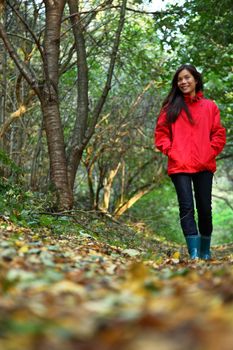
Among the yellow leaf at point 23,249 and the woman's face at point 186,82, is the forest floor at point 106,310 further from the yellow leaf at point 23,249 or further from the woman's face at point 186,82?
the woman's face at point 186,82

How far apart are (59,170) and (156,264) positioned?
3.34 metres

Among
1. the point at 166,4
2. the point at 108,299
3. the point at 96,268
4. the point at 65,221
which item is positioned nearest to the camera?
the point at 108,299

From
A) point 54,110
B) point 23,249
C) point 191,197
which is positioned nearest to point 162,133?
point 191,197

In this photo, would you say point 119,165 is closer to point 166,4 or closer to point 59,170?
point 166,4

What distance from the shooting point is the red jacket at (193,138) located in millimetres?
5570

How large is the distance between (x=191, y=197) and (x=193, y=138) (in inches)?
23.4

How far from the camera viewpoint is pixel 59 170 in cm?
693

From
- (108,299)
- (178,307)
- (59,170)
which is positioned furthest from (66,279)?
(59,170)

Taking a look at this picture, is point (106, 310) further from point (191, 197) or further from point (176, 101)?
point (176, 101)

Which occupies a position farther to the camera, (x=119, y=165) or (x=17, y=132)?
(x=119, y=165)

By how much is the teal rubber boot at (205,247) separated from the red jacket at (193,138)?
750mm

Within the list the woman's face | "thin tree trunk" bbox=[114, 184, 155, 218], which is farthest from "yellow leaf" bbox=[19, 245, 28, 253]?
"thin tree trunk" bbox=[114, 184, 155, 218]

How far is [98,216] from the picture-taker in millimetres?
8812

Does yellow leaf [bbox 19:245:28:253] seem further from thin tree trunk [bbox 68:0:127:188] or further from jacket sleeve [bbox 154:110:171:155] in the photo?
thin tree trunk [bbox 68:0:127:188]
